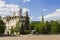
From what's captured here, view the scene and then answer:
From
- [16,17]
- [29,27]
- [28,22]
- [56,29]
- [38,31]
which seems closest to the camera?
[56,29]

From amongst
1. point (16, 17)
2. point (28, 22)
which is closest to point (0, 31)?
point (28, 22)

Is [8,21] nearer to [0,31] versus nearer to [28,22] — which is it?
[28,22]

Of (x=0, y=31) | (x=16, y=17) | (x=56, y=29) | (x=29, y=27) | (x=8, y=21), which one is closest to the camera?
(x=0, y=31)

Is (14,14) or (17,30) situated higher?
(14,14)

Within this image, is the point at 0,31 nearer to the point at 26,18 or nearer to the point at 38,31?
the point at 38,31

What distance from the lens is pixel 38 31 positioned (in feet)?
300

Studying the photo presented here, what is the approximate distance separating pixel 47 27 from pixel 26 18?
84.7 feet

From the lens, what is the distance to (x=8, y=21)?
141 metres

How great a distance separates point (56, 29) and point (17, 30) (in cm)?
→ 2094

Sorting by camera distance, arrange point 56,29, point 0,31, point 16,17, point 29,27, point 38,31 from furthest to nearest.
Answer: point 16,17
point 29,27
point 38,31
point 56,29
point 0,31

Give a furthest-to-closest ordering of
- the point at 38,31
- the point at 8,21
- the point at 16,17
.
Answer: the point at 8,21 → the point at 16,17 → the point at 38,31

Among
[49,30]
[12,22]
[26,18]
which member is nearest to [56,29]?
[49,30]

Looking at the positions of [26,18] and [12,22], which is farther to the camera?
[12,22]

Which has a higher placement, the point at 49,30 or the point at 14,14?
the point at 14,14
